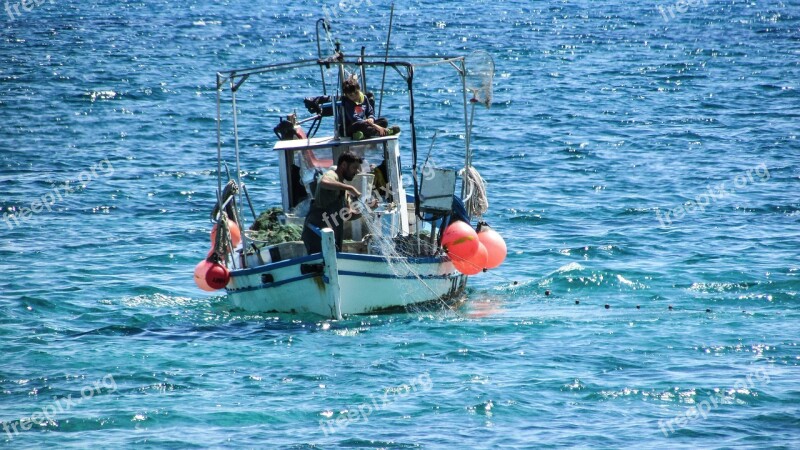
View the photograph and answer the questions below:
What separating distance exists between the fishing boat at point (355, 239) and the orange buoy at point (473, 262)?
0.06ft

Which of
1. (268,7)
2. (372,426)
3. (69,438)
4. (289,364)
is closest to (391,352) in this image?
(289,364)

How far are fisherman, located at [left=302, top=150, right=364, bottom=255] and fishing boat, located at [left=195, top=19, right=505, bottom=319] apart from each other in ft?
0.51

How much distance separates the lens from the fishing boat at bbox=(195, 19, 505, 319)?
14.6m

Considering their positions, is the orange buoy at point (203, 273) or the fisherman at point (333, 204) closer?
the fisherman at point (333, 204)

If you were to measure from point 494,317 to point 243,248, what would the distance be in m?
3.47

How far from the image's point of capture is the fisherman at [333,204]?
14477 millimetres

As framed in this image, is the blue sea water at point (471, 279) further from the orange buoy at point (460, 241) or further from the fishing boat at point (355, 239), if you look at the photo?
the orange buoy at point (460, 241)

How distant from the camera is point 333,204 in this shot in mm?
14625

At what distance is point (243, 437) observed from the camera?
11.4 meters

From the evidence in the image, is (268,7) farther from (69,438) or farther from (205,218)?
(69,438)

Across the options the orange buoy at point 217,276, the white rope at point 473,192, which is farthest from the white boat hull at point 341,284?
the white rope at point 473,192

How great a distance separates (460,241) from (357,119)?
2298 mm

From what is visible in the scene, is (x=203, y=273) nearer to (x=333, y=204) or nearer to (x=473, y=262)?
(x=333, y=204)

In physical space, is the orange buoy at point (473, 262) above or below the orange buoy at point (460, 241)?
below
